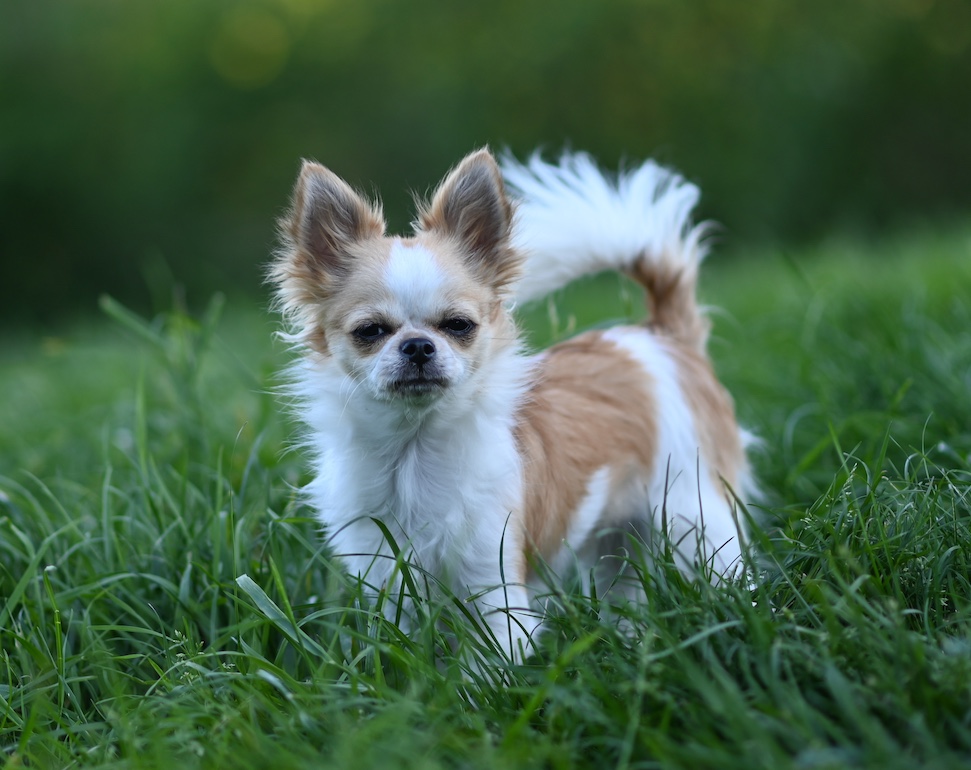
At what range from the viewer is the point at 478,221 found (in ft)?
10.0

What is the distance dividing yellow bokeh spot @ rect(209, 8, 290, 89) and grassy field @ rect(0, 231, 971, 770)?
12.5 meters

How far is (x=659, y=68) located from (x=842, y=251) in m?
8.60

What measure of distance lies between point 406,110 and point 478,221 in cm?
1245

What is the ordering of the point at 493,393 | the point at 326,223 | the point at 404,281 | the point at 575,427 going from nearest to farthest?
1. the point at 404,281
2. the point at 493,393
3. the point at 326,223
4. the point at 575,427

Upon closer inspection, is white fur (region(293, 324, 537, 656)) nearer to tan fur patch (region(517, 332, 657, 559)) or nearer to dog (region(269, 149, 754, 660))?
dog (region(269, 149, 754, 660))

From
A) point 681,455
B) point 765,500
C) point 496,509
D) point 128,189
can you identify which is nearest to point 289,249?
point 496,509

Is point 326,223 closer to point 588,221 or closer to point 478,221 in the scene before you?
point 478,221

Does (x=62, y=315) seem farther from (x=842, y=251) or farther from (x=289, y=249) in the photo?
(x=289, y=249)

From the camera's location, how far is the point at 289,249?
3.07 m

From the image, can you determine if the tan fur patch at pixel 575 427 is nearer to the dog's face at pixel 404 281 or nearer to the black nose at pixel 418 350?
the dog's face at pixel 404 281

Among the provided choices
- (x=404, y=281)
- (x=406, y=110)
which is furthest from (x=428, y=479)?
(x=406, y=110)

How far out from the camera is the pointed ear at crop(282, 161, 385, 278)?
9.68ft

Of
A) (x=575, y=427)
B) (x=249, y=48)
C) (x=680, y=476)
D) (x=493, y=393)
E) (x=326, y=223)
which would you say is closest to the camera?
(x=493, y=393)

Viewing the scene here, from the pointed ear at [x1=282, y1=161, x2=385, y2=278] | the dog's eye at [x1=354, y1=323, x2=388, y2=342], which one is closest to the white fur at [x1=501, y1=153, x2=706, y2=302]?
the pointed ear at [x1=282, y1=161, x2=385, y2=278]
